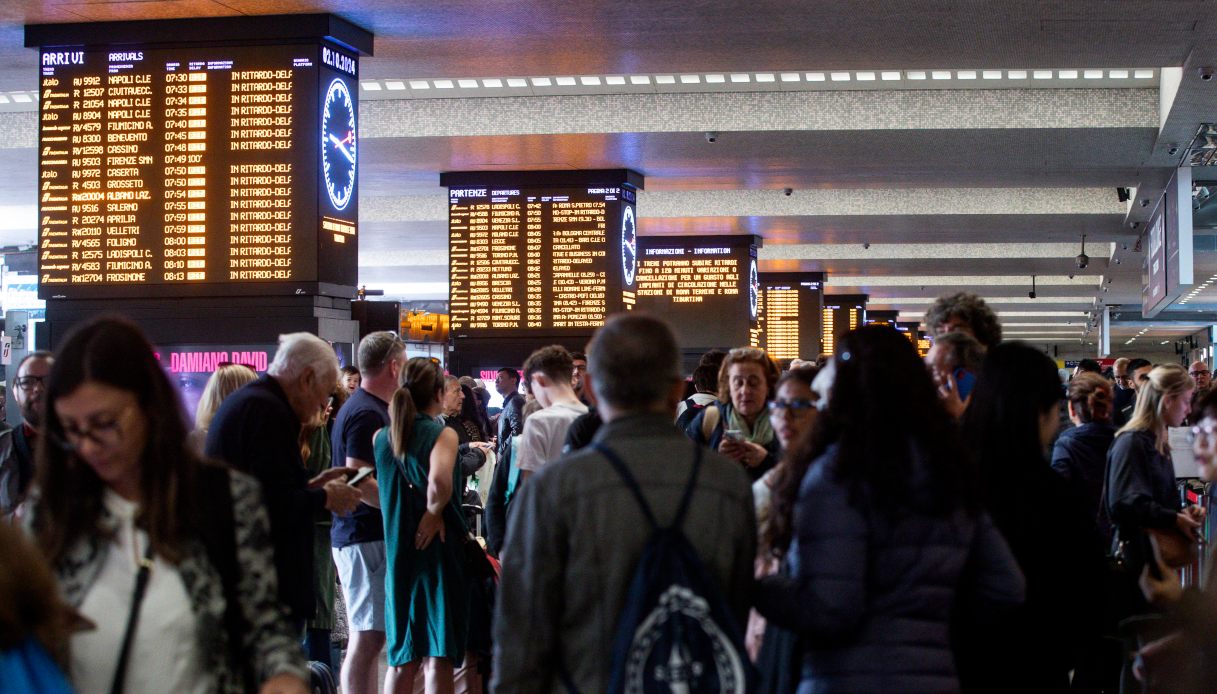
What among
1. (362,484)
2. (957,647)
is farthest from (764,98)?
(957,647)

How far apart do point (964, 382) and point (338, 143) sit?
542 centimetres

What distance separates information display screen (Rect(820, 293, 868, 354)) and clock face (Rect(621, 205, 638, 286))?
1703 centimetres

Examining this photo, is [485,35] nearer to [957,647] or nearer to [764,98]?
[764,98]

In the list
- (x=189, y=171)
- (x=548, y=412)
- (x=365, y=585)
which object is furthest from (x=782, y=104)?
(x=365, y=585)

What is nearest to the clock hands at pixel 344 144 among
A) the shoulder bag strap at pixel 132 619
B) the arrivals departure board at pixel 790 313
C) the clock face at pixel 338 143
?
the clock face at pixel 338 143

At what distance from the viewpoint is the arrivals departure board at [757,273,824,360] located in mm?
25484

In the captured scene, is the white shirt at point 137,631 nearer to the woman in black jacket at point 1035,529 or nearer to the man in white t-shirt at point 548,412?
the woman in black jacket at point 1035,529

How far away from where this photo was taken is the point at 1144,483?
5.21m

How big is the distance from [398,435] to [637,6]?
4.22m

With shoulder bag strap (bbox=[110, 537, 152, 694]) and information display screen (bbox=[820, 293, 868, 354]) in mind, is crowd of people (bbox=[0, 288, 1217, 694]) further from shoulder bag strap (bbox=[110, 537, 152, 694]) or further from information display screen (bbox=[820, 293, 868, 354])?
information display screen (bbox=[820, 293, 868, 354])

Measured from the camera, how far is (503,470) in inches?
232

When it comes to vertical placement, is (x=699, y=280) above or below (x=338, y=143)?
below

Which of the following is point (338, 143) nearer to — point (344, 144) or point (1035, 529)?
point (344, 144)

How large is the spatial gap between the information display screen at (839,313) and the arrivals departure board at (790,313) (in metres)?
5.13
